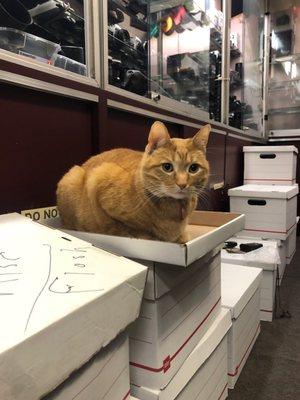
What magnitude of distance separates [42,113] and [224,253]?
1.18 metres

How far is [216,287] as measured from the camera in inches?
38.1

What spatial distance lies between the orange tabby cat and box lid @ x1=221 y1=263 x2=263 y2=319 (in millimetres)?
454

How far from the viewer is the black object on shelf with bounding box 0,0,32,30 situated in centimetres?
96

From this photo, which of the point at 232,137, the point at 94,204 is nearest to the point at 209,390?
the point at 94,204

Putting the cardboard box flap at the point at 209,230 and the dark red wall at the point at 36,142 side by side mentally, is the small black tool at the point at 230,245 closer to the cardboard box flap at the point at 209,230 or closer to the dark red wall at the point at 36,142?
the cardboard box flap at the point at 209,230

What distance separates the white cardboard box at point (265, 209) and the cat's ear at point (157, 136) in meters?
1.57

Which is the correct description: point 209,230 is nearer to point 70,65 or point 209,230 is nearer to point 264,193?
point 70,65

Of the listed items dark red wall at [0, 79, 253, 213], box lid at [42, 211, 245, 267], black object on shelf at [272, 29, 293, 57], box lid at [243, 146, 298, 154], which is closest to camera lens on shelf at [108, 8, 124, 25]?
dark red wall at [0, 79, 253, 213]

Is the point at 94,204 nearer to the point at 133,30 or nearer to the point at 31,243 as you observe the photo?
the point at 31,243

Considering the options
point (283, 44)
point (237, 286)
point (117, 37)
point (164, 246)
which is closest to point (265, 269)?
point (237, 286)

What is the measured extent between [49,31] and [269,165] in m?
2.02

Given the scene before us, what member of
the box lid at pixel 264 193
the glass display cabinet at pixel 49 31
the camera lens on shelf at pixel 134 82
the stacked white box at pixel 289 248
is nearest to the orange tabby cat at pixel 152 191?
the glass display cabinet at pixel 49 31

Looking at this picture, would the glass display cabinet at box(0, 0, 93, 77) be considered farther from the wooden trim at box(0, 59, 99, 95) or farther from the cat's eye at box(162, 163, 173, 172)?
the cat's eye at box(162, 163, 173, 172)

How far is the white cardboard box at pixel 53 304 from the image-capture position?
1.15ft
